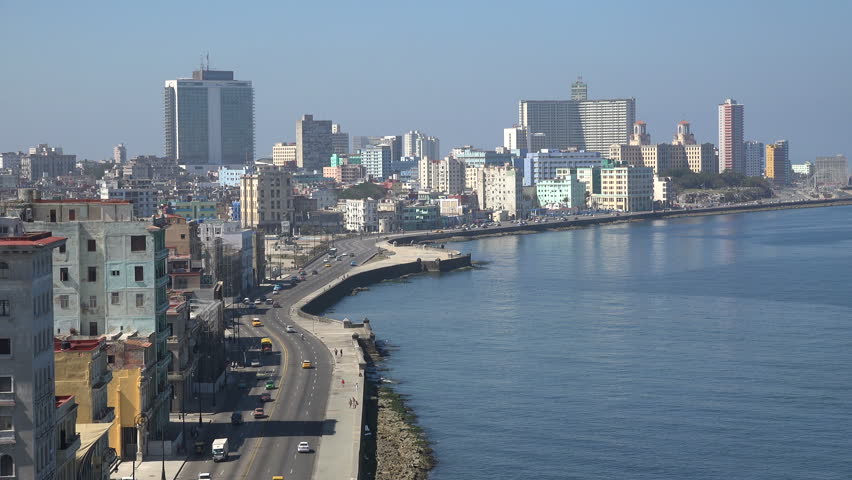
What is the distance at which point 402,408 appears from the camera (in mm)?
27969

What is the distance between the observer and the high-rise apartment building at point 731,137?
187 metres

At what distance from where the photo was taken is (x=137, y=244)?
2292 centimetres

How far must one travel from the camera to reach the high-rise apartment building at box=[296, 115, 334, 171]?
174 m

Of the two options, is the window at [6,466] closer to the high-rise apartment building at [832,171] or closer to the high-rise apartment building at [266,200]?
the high-rise apartment building at [266,200]

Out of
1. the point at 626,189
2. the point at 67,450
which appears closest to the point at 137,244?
the point at 67,450

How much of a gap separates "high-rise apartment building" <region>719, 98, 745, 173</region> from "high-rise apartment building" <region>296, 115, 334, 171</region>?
5821 centimetres

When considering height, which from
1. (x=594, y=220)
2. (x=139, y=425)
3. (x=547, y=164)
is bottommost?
(x=139, y=425)

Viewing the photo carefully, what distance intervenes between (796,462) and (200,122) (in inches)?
6100

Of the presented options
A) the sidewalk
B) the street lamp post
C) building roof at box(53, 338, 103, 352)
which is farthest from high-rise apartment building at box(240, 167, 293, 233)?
building roof at box(53, 338, 103, 352)

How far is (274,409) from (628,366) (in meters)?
11.3

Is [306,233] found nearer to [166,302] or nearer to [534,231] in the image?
[534,231]

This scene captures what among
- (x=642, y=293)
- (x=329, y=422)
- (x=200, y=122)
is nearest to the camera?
(x=329, y=422)

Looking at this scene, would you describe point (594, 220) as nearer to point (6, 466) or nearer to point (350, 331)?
point (350, 331)

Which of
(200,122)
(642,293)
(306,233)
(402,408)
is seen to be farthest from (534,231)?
(200,122)
